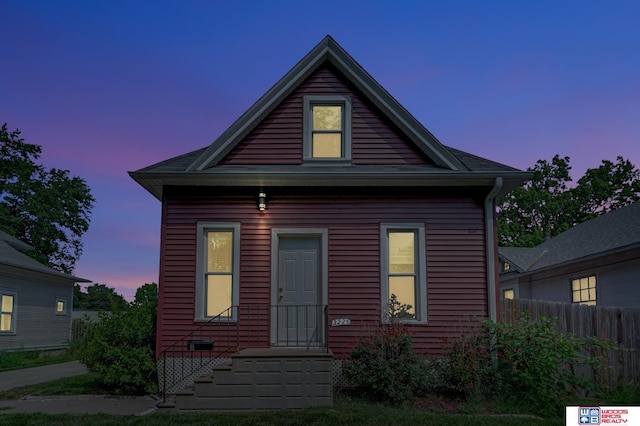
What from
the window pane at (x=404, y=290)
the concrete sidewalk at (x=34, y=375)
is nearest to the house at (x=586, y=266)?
the window pane at (x=404, y=290)

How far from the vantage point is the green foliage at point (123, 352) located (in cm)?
930

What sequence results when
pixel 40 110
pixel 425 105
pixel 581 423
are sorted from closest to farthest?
pixel 581 423 < pixel 40 110 < pixel 425 105

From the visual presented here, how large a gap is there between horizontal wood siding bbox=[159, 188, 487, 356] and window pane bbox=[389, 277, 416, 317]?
0.95 ft

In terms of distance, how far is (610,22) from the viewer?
16.4 m

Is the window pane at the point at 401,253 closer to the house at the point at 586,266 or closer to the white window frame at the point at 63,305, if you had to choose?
the house at the point at 586,266

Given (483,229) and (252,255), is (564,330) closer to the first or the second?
(483,229)

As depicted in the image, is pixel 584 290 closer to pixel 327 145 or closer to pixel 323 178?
pixel 327 145

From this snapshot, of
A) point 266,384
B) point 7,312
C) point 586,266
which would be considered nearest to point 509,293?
point 586,266

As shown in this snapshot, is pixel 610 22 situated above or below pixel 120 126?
above

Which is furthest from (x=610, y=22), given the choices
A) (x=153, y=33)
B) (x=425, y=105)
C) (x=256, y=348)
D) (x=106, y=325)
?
(x=106, y=325)

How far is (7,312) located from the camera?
1736 centimetres

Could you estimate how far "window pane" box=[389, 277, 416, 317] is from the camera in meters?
9.73

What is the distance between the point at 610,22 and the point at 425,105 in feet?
20.7

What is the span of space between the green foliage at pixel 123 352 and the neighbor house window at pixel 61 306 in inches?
498
